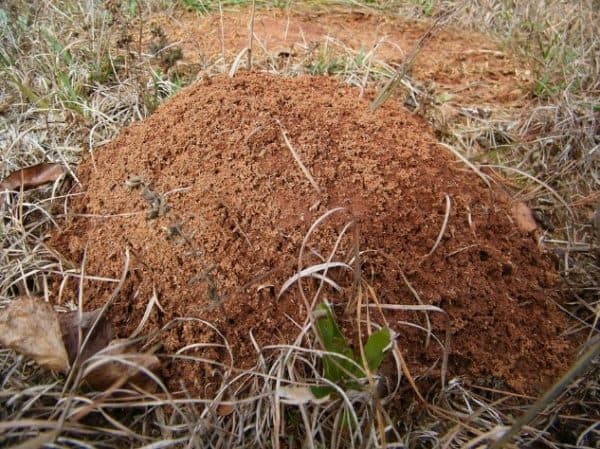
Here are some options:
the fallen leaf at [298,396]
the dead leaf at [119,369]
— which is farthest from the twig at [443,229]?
the dead leaf at [119,369]

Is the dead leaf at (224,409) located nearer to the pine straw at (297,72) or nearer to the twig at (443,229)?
the pine straw at (297,72)

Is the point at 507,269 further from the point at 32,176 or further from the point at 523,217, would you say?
the point at 32,176

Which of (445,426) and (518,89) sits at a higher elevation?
(518,89)

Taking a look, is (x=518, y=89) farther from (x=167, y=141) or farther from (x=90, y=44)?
(x=90, y=44)

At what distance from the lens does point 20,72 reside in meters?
2.24

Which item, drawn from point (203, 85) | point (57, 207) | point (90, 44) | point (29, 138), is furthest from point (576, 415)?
point (90, 44)

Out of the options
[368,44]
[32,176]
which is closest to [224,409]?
[32,176]

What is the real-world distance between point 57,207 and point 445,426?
1.35m

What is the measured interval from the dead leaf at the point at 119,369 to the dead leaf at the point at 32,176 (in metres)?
0.77

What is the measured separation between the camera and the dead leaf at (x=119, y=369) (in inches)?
45.8

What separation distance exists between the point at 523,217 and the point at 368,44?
1354 mm

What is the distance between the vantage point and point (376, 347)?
1.13m

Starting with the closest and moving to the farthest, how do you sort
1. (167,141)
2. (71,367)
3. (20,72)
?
(71,367)
(167,141)
(20,72)

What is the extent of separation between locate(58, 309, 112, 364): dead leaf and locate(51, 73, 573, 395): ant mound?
0.05m
